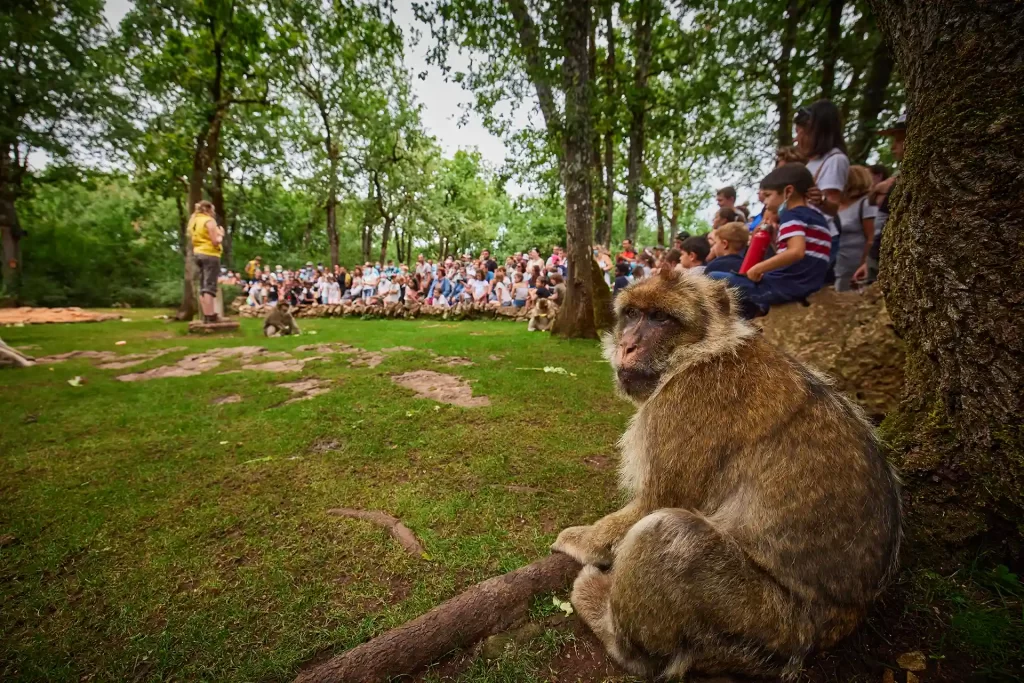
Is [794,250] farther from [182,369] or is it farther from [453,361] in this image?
[182,369]

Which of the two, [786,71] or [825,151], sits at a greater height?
[786,71]

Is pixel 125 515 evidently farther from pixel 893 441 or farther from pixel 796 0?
pixel 796 0

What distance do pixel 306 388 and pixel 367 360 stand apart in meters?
1.89

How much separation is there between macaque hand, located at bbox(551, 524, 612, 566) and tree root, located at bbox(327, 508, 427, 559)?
2.62 feet

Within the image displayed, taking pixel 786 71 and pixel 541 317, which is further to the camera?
pixel 541 317

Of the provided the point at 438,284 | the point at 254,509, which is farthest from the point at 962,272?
the point at 438,284

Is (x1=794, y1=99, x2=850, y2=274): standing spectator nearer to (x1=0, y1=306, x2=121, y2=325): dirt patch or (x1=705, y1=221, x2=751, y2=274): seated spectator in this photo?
(x1=705, y1=221, x2=751, y2=274): seated spectator

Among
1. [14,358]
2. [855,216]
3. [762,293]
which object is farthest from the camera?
[14,358]

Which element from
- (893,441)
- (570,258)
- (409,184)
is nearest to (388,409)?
(893,441)

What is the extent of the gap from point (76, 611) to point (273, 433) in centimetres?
220

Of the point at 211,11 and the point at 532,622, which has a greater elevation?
the point at 211,11

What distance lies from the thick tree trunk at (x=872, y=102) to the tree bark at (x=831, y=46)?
0.67 metres

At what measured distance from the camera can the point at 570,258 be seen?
9.34m

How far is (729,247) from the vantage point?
221 inches
